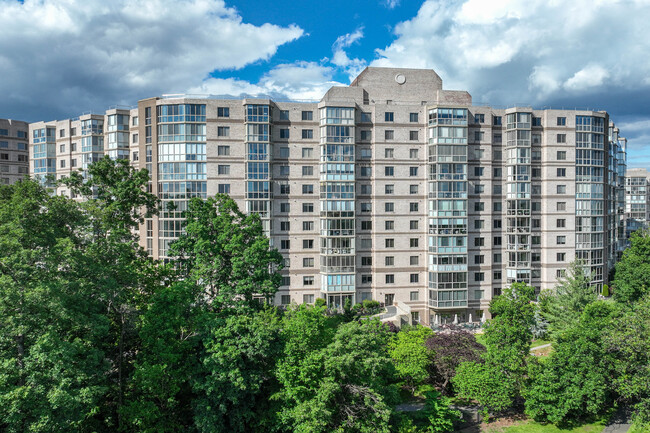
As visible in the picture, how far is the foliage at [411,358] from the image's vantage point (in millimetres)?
34000

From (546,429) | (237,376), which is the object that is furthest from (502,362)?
(237,376)

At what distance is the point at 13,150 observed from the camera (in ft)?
248

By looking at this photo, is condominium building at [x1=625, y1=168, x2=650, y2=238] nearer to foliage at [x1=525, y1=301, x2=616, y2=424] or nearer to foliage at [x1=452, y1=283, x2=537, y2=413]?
foliage at [x1=525, y1=301, x2=616, y2=424]

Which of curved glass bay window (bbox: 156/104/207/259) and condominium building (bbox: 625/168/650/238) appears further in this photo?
condominium building (bbox: 625/168/650/238)

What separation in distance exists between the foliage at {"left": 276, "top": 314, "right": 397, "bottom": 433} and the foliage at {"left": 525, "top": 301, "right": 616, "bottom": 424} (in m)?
13.8

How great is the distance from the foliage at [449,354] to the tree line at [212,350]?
0.38 ft

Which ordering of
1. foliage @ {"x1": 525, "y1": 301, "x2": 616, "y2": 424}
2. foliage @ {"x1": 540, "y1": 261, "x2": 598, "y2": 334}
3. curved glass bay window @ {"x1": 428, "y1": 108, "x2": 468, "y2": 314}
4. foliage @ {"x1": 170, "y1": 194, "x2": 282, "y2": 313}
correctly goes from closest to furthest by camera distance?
foliage @ {"x1": 170, "y1": 194, "x2": 282, "y2": 313} → foliage @ {"x1": 525, "y1": 301, "x2": 616, "y2": 424} → foliage @ {"x1": 540, "y1": 261, "x2": 598, "y2": 334} → curved glass bay window @ {"x1": 428, "y1": 108, "x2": 468, "y2": 314}

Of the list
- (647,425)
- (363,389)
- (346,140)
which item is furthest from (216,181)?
(647,425)

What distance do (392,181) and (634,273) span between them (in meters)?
34.4

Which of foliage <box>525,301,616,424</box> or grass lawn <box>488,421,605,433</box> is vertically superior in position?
foliage <box>525,301,616,424</box>

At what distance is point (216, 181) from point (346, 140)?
1895 centimetres

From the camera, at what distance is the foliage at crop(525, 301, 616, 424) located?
103ft

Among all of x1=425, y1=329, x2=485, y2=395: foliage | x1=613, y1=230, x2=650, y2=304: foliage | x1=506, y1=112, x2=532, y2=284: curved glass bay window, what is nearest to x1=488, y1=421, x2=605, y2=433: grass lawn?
x1=425, y1=329, x2=485, y2=395: foliage

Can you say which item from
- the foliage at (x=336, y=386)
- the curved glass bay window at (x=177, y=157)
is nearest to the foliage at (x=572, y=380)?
the foliage at (x=336, y=386)
